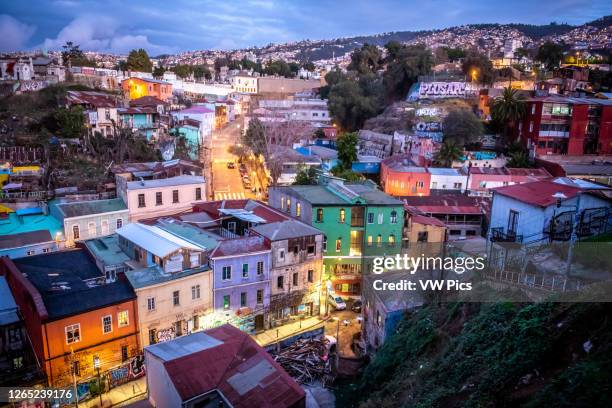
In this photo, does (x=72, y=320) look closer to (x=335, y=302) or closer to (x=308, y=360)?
(x=308, y=360)

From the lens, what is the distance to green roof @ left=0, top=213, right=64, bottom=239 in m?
27.5

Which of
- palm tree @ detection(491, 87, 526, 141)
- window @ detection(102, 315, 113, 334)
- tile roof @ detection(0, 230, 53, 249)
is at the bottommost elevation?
window @ detection(102, 315, 113, 334)

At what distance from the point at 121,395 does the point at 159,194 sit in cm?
1612

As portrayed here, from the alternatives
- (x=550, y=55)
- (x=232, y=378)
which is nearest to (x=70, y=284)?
(x=232, y=378)

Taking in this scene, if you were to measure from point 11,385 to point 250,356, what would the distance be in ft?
33.0

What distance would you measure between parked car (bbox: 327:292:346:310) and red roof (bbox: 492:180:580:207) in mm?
11661

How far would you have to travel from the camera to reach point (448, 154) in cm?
4519

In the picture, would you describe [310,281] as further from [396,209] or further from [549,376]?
[549,376]

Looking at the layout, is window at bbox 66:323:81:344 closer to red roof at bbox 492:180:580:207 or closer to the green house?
the green house

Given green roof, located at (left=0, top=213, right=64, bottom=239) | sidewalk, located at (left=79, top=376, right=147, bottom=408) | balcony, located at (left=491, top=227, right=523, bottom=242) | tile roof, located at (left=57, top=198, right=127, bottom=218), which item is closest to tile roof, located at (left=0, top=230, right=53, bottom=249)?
green roof, located at (left=0, top=213, right=64, bottom=239)

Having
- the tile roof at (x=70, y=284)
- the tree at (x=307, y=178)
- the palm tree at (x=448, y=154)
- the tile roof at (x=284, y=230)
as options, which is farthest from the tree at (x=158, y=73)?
the tile roof at (x=284, y=230)

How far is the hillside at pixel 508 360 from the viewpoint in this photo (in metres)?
8.05

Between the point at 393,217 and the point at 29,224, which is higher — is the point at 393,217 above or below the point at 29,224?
above

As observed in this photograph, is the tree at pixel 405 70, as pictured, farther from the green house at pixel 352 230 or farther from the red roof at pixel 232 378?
the red roof at pixel 232 378
